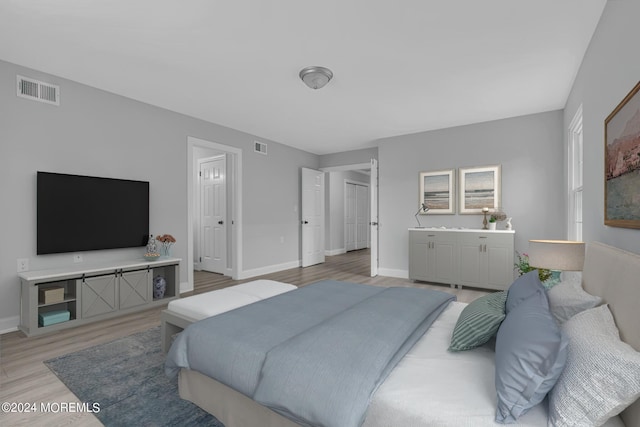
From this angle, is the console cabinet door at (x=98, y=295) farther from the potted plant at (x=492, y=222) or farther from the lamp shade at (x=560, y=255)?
the potted plant at (x=492, y=222)

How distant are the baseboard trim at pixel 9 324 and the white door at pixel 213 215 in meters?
2.94

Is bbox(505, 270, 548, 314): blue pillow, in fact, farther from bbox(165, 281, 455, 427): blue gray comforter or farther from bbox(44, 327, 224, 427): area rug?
bbox(44, 327, 224, 427): area rug

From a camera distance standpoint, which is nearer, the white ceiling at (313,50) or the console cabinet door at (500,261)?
the white ceiling at (313,50)

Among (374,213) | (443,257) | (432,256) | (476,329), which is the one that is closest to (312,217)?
(374,213)

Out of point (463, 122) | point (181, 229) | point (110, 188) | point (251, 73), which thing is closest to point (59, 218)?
point (110, 188)

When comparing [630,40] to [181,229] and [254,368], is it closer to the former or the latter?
[254,368]

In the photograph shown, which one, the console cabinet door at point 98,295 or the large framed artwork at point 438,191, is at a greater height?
the large framed artwork at point 438,191

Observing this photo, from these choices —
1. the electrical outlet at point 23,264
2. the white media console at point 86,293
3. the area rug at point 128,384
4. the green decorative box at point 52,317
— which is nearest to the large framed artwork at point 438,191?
the white media console at point 86,293

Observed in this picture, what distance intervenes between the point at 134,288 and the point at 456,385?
140 inches

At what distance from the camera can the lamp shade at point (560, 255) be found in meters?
2.34

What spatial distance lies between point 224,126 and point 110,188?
2.00 meters

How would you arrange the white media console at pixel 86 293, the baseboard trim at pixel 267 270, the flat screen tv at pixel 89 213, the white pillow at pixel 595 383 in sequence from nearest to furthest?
1. the white pillow at pixel 595 383
2. the white media console at pixel 86 293
3. the flat screen tv at pixel 89 213
4. the baseboard trim at pixel 267 270

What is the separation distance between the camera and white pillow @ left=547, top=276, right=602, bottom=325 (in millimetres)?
1428

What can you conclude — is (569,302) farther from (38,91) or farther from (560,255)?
(38,91)
